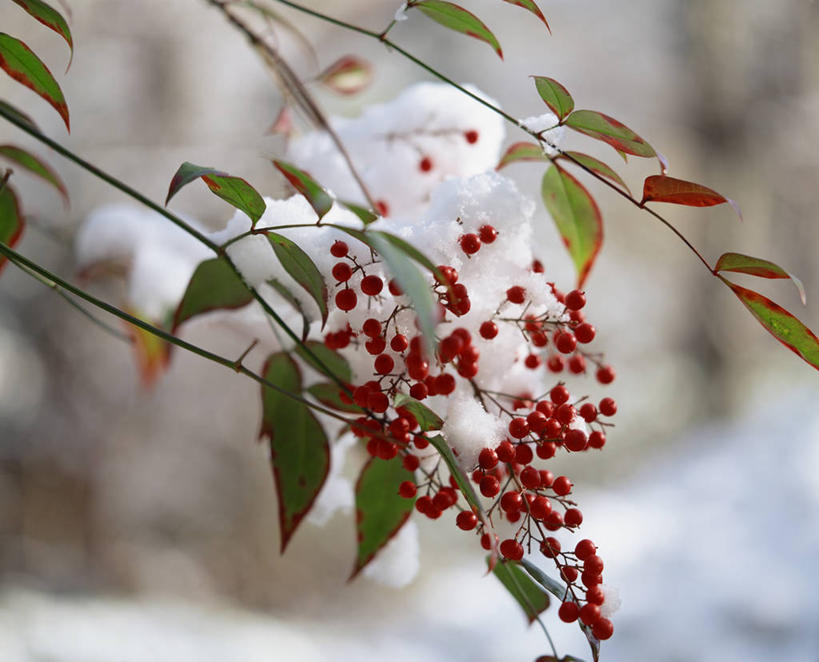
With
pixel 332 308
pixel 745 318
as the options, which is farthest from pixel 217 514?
pixel 745 318

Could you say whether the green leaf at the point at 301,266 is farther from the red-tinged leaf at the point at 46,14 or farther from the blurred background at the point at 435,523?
the blurred background at the point at 435,523

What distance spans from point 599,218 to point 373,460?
0.18 meters

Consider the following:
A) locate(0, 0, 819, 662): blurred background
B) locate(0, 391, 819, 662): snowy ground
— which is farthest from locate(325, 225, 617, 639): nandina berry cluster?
locate(0, 391, 819, 662): snowy ground

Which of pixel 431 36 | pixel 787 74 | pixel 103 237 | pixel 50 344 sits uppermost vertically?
pixel 787 74

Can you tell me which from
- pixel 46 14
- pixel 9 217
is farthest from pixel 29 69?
pixel 9 217

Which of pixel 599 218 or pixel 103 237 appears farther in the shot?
pixel 103 237

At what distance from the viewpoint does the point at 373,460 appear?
38cm

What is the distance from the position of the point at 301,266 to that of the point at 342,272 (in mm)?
22

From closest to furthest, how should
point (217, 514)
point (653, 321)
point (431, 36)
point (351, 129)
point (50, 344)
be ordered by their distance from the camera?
point (351, 129)
point (50, 344)
point (217, 514)
point (431, 36)
point (653, 321)

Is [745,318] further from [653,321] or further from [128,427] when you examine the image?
[128,427]

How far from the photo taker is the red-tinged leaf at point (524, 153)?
0.36 meters

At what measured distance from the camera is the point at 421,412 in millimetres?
283

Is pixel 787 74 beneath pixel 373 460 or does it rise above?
above

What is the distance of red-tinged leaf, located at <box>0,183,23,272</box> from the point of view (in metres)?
0.44
